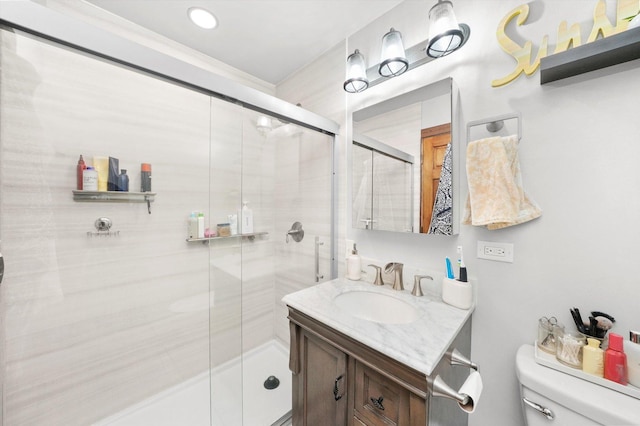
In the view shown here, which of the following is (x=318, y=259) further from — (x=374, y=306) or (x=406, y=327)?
(x=406, y=327)

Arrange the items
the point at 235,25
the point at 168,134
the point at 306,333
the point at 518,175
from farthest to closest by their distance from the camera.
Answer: the point at 168,134, the point at 235,25, the point at 306,333, the point at 518,175

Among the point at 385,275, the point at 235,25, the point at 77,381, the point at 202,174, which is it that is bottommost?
the point at 77,381

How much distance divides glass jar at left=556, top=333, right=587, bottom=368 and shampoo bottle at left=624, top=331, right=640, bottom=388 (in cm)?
9

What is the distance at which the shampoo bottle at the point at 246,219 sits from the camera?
151cm

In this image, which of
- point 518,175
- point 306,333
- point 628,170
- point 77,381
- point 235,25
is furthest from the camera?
point 235,25

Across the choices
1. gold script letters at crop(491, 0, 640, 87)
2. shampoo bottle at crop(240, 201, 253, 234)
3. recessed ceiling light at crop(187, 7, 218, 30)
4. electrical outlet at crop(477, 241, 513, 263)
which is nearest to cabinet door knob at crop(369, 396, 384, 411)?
electrical outlet at crop(477, 241, 513, 263)

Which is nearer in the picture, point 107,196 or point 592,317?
point 592,317

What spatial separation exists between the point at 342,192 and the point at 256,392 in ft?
4.69

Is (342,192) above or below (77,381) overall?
above

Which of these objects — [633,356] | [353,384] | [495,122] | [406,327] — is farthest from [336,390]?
[495,122]

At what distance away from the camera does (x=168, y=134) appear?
1529mm

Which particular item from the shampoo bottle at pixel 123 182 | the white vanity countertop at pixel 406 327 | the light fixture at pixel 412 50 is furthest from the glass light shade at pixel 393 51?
the shampoo bottle at pixel 123 182

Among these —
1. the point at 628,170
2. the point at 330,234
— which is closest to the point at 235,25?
the point at 330,234

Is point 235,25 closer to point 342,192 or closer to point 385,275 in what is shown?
point 342,192
